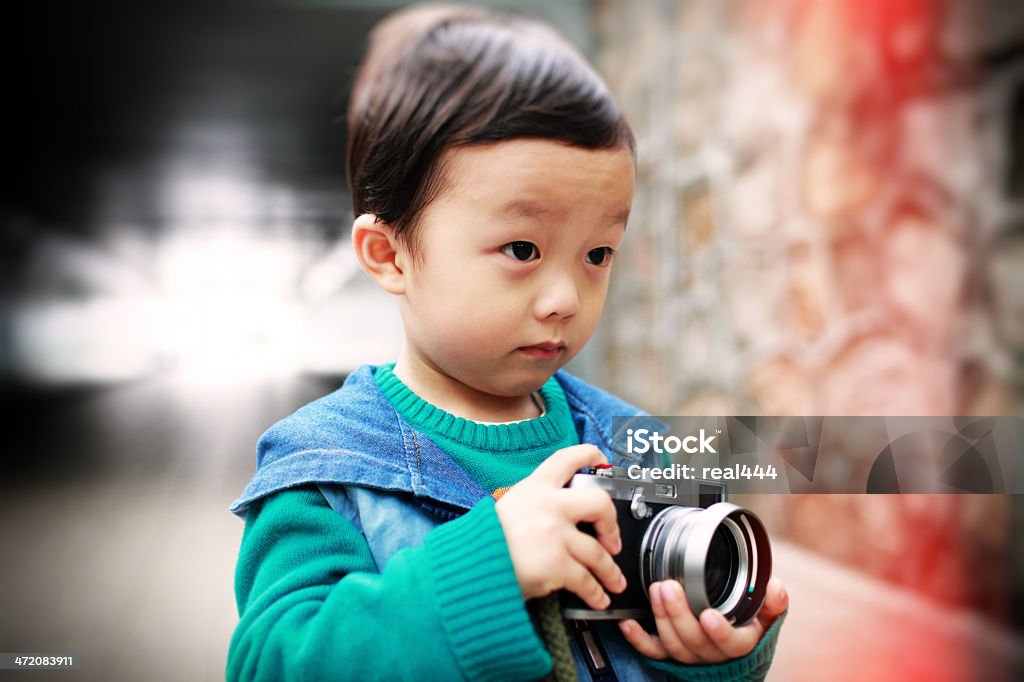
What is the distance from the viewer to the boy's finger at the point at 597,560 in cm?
41

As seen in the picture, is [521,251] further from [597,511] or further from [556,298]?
[597,511]

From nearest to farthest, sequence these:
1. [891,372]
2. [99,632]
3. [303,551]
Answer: [303,551] → [99,632] → [891,372]

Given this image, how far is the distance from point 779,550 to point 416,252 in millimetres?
593

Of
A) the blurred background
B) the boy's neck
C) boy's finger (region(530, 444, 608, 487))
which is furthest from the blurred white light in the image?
boy's finger (region(530, 444, 608, 487))

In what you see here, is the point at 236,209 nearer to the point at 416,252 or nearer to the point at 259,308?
the point at 259,308

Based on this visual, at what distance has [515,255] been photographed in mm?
431

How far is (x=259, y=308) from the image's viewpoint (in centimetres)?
76

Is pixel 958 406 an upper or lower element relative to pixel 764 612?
upper

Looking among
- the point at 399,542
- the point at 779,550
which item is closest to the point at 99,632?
the point at 399,542

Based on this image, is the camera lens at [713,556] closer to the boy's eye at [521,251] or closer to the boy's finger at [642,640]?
the boy's finger at [642,640]

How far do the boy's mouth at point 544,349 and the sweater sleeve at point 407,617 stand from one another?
9cm

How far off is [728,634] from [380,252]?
27 centimetres

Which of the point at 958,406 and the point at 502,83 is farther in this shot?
the point at 958,406

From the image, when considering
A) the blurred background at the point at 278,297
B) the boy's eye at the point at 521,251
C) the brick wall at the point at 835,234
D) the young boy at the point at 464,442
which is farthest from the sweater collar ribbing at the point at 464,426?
the brick wall at the point at 835,234
